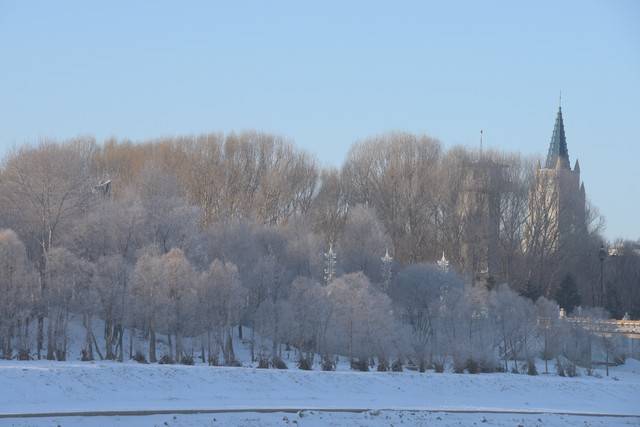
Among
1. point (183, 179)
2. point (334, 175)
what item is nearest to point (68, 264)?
point (183, 179)

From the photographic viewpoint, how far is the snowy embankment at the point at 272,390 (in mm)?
26656

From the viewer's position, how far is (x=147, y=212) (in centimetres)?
4553

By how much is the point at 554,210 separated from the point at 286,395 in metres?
41.8

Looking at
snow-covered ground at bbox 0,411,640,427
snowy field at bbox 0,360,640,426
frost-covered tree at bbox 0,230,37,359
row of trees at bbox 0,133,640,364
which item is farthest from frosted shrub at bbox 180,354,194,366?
snow-covered ground at bbox 0,411,640,427

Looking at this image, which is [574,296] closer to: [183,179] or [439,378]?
[183,179]

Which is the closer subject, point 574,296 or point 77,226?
point 77,226

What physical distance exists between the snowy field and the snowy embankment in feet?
0.08

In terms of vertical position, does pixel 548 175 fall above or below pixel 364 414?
above

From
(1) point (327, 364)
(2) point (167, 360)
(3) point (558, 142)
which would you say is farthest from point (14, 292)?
(3) point (558, 142)

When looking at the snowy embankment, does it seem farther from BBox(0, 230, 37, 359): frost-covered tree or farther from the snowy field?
BBox(0, 230, 37, 359): frost-covered tree

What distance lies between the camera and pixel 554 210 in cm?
6862

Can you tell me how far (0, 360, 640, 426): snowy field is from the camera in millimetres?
25562

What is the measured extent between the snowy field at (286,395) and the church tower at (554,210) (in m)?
31.7

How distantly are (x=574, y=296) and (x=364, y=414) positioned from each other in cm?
3736
